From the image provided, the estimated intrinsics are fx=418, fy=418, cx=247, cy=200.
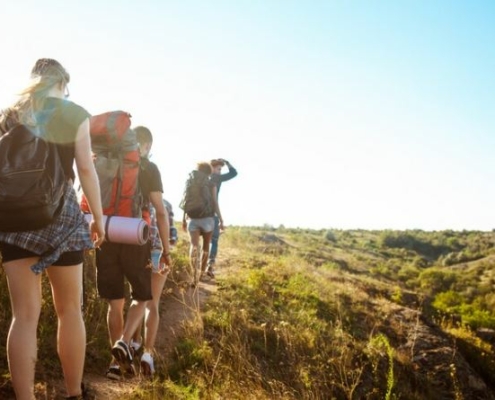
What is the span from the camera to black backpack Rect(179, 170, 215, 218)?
7.79 meters

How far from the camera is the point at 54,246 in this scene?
7.63ft

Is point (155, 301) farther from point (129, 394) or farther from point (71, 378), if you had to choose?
point (71, 378)

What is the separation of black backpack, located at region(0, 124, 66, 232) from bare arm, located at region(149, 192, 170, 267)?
1.54 m

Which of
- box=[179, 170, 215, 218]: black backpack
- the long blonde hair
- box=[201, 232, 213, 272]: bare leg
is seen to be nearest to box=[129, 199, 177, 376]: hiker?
→ the long blonde hair

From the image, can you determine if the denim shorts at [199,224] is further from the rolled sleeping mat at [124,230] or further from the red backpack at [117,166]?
the rolled sleeping mat at [124,230]

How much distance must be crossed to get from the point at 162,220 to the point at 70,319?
1.48 m

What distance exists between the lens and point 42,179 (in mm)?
2223

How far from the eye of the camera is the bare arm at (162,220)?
3827 mm

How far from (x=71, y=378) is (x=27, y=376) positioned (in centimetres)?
33

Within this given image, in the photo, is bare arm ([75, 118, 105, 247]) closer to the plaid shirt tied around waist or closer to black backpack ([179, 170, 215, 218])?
the plaid shirt tied around waist

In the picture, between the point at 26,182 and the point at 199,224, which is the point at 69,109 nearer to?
the point at 26,182

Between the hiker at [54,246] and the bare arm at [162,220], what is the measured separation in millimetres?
1152

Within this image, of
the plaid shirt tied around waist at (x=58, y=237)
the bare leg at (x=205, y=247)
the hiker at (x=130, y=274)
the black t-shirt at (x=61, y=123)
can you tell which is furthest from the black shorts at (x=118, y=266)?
the bare leg at (x=205, y=247)

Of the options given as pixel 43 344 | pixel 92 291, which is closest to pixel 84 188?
pixel 43 344
